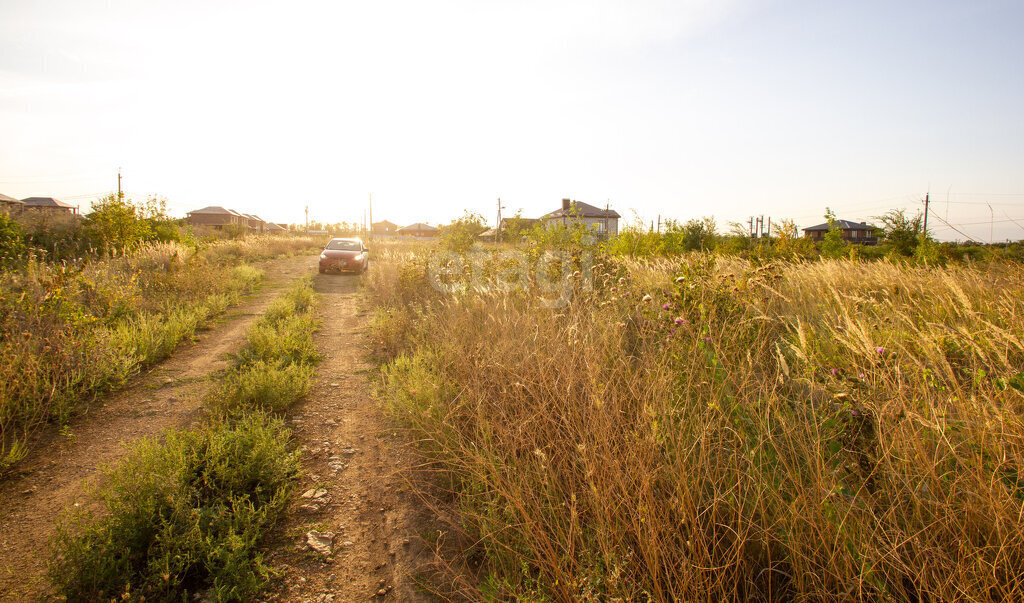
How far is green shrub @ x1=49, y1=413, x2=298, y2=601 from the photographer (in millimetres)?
1871

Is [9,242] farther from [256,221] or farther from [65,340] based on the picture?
[256,221]

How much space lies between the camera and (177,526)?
6.88 feet

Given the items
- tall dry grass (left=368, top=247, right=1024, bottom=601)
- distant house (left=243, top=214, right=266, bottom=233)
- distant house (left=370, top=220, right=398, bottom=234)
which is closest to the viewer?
tall dry grass (left=368, top=247, right=1024, bottom=601)

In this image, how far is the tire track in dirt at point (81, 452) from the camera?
2055 millimetres

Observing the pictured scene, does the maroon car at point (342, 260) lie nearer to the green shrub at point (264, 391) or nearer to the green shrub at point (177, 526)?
the green shrub at point (264, 391)

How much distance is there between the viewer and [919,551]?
4.68 ft

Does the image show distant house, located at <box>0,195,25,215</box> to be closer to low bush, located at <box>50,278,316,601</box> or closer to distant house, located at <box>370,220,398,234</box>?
low bush, located at <box>50,278,316,601</box>

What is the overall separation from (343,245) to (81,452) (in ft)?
47.1

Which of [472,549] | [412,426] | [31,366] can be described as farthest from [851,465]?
[31,366]

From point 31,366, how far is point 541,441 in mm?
4392

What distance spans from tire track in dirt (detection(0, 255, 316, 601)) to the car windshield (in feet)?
36.6

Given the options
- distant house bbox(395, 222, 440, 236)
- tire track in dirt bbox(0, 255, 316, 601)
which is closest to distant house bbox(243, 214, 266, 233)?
distant house bbox(395, 222, 440, 236)

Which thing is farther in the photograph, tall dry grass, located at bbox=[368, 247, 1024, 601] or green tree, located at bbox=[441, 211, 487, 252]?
green tree, located at bbox=[441, 211, 487, 252]

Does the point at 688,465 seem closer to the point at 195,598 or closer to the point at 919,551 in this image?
the point at 919,551
